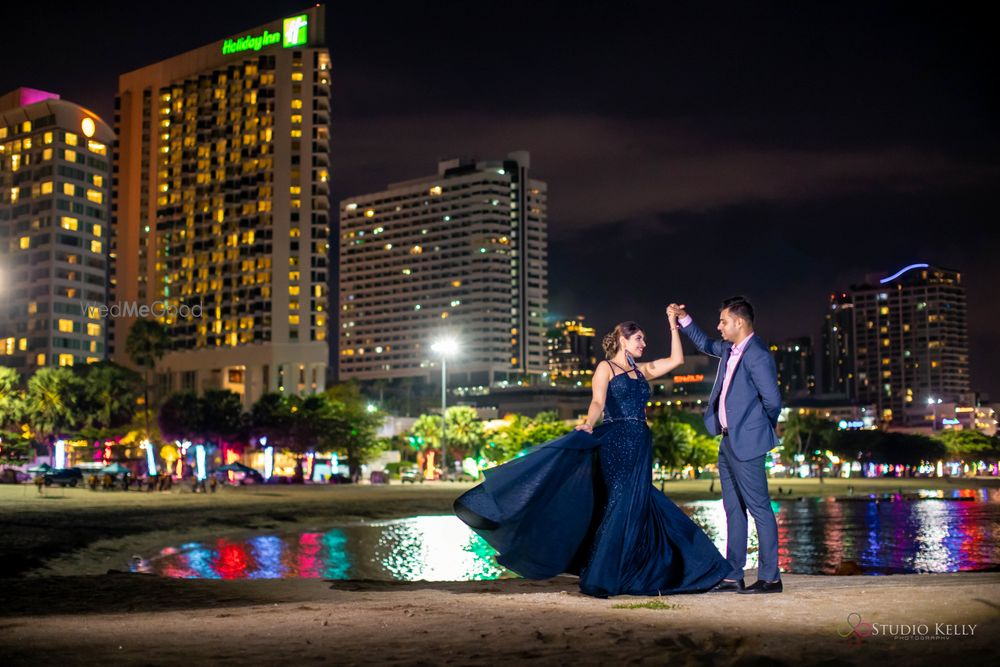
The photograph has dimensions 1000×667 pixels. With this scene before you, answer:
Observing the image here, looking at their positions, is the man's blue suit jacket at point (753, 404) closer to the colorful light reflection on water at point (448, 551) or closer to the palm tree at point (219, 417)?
the colorful light reflection on water at point (448, 551)

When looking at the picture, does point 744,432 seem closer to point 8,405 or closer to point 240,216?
point 8,405

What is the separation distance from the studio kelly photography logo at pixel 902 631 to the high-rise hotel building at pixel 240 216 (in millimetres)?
136257

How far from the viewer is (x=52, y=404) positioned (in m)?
88.5

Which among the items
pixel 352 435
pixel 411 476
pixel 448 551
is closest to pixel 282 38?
pixel 352 435

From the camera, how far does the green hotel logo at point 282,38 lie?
6043 inches

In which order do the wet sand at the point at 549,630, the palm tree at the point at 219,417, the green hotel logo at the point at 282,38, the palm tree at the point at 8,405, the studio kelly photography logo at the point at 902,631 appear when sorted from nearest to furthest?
the wet sand at the point at 549,630, the studio kelly photography logo at the point at 902,631, the palm tree at the point at 8,405, the palm tree at the point at 219,417, the green hotel logo at the point at 282,38

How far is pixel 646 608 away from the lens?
729 centimetres

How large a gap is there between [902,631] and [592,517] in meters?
2.97

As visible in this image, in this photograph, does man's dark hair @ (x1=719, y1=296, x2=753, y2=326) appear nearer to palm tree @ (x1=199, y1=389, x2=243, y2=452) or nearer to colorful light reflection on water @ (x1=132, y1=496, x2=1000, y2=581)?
colorful light reflection on water @ (x1=132, y1=496, x2=1000, y2=581)

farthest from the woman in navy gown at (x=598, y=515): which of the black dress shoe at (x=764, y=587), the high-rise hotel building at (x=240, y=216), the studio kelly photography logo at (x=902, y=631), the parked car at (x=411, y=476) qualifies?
the high-rise hotel building at (x=240, y=216)

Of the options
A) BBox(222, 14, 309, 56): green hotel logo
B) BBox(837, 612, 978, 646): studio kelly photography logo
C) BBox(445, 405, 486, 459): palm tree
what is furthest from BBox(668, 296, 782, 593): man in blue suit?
BBox(222, 14, 309, 56): green hotel logo

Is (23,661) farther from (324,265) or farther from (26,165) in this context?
(26,165)

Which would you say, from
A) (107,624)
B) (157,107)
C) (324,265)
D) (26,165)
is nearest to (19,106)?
(26,165)

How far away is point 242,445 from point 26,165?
81.9m
